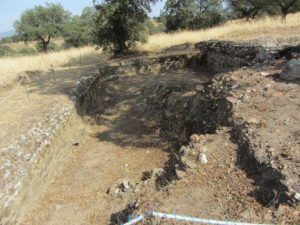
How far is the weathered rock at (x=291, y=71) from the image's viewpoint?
4.88 m

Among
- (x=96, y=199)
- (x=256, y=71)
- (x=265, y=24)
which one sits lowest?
(x=96, y=199)

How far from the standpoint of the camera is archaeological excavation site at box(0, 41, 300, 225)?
9.28 ft

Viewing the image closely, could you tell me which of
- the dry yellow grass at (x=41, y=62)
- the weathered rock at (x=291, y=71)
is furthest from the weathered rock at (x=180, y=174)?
the dry yellow grass at (x=41, y=62)

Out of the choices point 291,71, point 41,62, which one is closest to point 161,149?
point 291,71

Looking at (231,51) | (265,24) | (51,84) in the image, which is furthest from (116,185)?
(265,24)

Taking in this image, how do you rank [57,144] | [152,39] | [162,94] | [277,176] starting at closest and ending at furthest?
1. [277,176]
2. [57,144]
3. [162,94]
4. [152,39]

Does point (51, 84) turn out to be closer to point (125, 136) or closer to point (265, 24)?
point (125, 136)

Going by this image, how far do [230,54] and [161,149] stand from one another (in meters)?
5.03

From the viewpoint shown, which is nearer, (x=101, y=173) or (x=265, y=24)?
(x=101, y=173)

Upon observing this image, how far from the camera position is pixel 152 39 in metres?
15.3

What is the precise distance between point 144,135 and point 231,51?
4756 millimetres

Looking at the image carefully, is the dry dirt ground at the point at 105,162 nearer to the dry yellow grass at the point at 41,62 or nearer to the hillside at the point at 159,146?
the hillside at the point at 159,146

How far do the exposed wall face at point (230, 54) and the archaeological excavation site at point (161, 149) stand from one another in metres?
0.04

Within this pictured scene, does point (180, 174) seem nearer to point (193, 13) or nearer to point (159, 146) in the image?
point (159, 146)
